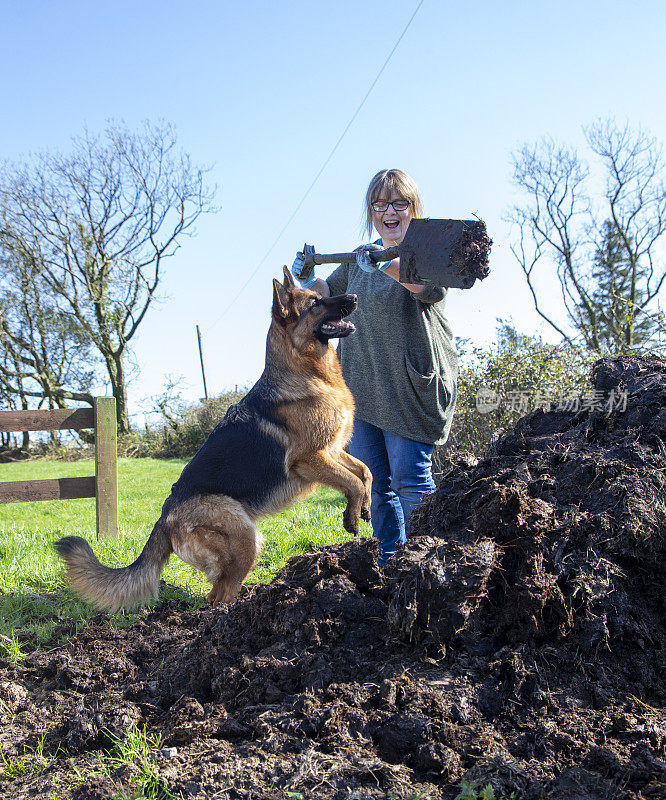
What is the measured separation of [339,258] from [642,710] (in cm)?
312

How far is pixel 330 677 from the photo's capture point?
2.45 m

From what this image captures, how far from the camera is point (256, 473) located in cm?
404

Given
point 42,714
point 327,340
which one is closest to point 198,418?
point 327,340

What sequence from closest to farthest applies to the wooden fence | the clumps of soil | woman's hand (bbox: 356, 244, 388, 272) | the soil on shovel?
the soil on shovel
the clumps of soil
woman's hand (bbox: 356, 244, 388, 272)
the wooden fence

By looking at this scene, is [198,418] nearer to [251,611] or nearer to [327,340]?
[327,340]

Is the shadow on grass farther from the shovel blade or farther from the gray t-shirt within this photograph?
the shovel blade

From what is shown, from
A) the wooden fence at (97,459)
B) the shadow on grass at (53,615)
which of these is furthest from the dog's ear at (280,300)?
the wooden fence at (97,459)

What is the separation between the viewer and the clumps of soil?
134 inches

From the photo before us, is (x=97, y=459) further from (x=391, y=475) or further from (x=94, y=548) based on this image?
(x=391, y=475)

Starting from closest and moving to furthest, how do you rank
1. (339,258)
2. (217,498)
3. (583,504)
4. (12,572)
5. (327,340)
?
(583,504)
(217,498)
(339,258)
(327,340)
(12,572)

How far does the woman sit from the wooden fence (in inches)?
159

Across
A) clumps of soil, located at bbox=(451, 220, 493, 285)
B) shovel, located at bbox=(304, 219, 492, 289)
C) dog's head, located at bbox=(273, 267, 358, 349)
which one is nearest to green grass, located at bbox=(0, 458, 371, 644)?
dog's head, located at bbox=(273, 267, 358, 349)

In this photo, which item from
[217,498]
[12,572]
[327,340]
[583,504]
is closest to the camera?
[583,504]

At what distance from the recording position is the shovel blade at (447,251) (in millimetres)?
3420
